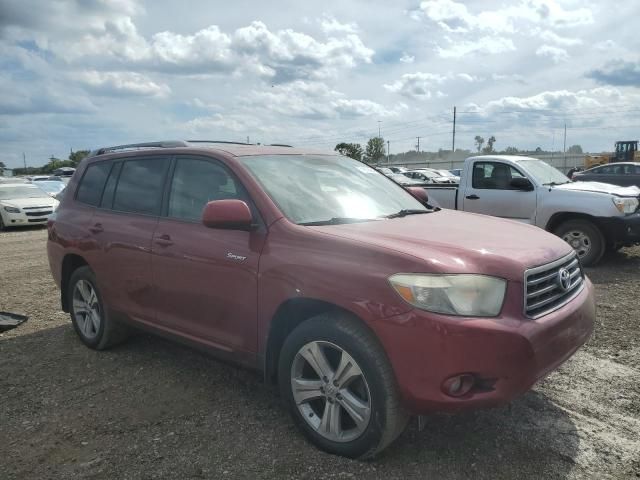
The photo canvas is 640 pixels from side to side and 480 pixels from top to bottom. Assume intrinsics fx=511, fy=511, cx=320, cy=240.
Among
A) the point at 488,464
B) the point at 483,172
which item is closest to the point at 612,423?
the point at 488,464

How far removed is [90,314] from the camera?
471cm

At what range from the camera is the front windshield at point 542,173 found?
8492 millimetres

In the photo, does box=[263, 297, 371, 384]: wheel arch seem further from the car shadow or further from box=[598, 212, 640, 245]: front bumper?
box=[598, 212, 640, 245]: front bumper

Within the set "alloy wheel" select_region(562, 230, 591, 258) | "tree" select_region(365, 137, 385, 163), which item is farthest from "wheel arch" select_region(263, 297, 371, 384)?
"tree" select_region(365, 137, 385, 163)

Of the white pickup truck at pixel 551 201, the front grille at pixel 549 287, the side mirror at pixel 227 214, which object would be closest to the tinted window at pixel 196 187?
the side mirror at pixel 227 214

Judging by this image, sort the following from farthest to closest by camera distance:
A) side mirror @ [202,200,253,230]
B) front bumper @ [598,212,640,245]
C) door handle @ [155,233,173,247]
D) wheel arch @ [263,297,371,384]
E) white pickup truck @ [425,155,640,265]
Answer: white pickup truck @ [425,155,640,265]
front bumper @ [598,212,640,245]
door handle @ [155,233,173,247]
side mirror @ [202,200,253,230]
wheel arch @ [263,297,371,384]

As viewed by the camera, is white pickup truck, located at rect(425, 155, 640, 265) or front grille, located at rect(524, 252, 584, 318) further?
white pickup truck, located at rect(425, 155, 640, 265)

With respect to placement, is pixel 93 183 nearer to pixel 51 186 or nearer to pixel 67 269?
pixel 67 269

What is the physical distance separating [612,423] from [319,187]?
2423 mm

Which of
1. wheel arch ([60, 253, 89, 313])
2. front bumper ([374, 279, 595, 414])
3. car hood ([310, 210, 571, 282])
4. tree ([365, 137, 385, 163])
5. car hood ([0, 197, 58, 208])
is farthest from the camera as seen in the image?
tree ([365, 137, 385, 163])

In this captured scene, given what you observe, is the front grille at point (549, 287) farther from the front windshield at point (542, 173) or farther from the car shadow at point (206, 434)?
the front windshield at point (542, 173)

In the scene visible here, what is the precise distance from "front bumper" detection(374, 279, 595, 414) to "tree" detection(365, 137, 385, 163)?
82401 mm

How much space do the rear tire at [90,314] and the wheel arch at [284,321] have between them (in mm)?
2000

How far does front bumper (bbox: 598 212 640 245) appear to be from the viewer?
745 centimetres
